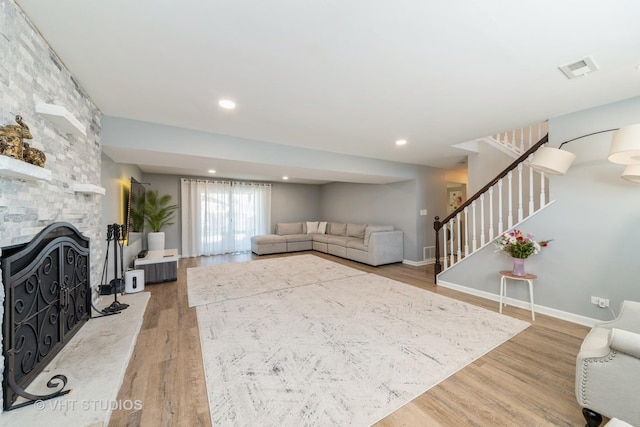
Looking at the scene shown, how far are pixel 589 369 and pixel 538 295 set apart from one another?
2067 millimetres

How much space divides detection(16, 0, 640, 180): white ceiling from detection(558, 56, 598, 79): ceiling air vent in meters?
0.05

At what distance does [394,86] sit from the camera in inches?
86.4

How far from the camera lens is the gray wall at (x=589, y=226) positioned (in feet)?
8.25

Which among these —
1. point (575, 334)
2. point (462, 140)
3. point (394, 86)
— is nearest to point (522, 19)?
point (394, 86)

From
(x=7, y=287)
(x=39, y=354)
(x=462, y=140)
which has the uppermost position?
(x=462, y=140)

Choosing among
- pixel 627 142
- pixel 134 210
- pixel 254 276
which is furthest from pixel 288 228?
pixel 627 142

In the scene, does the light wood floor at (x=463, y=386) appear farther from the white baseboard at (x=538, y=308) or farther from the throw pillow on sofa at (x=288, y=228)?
the throw pillow on sofa at (x=288, y=228)

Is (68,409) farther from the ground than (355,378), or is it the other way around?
(68,409)

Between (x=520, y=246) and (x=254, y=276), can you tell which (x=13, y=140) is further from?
(x=520, y=246)

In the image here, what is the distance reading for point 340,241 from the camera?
658cm

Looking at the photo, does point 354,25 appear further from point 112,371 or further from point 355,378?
point 112,371

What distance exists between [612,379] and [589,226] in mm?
2108

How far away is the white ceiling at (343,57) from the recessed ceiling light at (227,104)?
62mm

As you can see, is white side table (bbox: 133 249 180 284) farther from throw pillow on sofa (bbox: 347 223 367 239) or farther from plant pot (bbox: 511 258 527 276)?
plant pot (bbox: 511 258 527 276)
